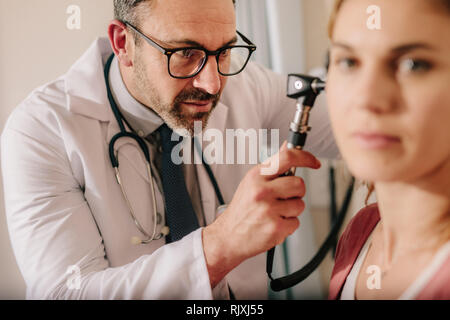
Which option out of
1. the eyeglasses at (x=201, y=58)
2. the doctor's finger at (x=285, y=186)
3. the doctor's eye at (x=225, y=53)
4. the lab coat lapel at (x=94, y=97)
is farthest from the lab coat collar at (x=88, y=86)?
the doctor's finger at (x=285, y=186)

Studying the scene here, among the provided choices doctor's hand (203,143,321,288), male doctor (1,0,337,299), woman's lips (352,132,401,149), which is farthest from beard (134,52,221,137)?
woman's lips (352,132,401,149)

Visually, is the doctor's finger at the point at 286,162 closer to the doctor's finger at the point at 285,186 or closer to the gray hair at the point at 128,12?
the doctor's finger at the point at 285,186

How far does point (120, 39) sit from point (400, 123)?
0.51 meters

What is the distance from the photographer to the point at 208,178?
778 millimetres

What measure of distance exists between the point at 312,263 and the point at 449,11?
1.40 ft

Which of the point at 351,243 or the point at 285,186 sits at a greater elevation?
the point at 285,186

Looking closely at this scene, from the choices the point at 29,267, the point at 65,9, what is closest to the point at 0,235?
the point at 29,267

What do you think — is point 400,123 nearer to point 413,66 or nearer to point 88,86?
point 413,66

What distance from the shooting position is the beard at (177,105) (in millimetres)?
758

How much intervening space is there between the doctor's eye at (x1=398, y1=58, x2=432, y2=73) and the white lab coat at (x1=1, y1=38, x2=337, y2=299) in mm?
200

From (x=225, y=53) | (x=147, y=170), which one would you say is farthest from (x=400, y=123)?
(x=147, y=170)

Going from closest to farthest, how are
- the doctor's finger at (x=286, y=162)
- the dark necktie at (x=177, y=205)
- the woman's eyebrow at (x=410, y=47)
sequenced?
the woman's eyebrow at (x=410, y=47) → the doctor's finger at (x=286, y=162) → the dark necktie at (x=177, y=205)

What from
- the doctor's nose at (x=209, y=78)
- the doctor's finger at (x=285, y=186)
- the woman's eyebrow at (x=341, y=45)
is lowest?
the doctor's finger at (x=285, y=186)

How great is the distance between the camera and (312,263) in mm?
715
